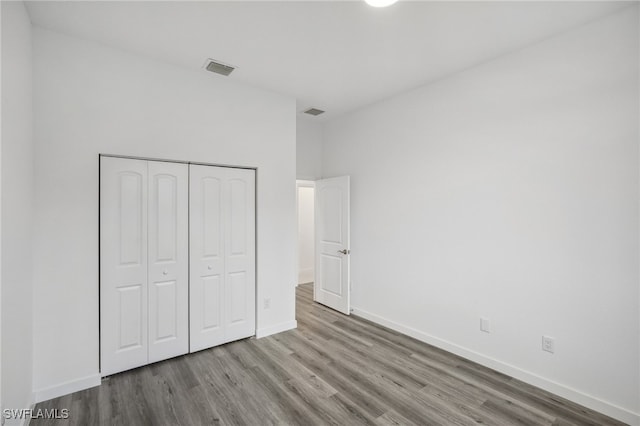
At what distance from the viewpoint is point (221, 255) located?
10.8ft

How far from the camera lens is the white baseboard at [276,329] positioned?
3.52m

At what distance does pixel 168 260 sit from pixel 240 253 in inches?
29.9

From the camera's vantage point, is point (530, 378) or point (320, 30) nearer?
point (320, 30)

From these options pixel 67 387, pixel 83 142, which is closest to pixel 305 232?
pixel 83 142

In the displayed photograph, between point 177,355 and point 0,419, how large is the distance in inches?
60.3

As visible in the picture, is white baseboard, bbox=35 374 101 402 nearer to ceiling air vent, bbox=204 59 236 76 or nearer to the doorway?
ceiling air vent, bbox=204 59 236 76

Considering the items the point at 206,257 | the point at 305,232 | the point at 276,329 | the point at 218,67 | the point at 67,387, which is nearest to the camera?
the point at 67,387

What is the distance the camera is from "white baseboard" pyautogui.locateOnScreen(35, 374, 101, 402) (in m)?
2.30

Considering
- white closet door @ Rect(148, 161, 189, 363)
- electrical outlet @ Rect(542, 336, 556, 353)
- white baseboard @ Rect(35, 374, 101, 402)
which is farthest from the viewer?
white closet door @ Rect(148, 161, 189, 363)

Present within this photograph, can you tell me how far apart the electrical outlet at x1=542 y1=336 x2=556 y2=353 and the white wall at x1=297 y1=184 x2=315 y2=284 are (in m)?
4.38

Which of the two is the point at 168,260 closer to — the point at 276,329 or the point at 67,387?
the point at 67,387

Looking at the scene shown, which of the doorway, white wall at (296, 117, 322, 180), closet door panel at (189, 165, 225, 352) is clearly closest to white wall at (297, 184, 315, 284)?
the doorway

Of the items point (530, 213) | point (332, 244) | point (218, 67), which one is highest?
point (218, 67)

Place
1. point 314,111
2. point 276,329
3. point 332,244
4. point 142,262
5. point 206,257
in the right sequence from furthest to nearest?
1. point 332,244
2. point 314,111
3. point 276,329
4. point 206,257
5. point 142,262
